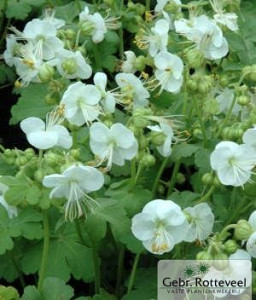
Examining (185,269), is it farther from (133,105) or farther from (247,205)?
(133,105)

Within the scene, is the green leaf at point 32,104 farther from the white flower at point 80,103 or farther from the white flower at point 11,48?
the white flower at point 80,103

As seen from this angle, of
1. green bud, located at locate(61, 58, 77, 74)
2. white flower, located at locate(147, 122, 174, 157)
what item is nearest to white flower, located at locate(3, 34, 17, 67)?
green bud, located at locate(61, 58, 77, 74)

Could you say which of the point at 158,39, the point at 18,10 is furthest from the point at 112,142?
the point at 18,10

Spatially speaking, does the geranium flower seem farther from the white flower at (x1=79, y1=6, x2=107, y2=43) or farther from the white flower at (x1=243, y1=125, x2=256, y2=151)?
the white flower at (x1=243, y1=125, x2=256, y2=151)

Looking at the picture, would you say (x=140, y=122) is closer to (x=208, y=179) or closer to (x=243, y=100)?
(x=208, y=179)

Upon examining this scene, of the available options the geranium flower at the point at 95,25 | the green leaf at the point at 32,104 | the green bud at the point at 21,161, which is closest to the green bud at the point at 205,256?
the green bud at the point at 21,161

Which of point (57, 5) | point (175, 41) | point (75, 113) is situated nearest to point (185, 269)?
point (75, 113)

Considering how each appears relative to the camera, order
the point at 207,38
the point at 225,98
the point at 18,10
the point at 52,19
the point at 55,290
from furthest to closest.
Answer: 1. the point at 18,10
2. the point at 52,19
3. the point at 225,98
4. the point at 207,38
5. the point at 55,290
